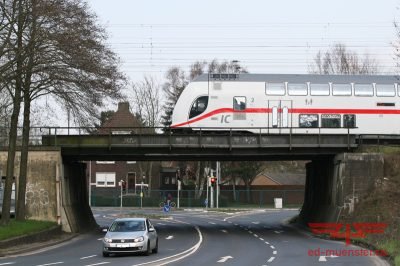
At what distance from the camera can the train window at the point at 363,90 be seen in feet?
139

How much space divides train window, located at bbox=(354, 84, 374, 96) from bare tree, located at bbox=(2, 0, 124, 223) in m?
14.7

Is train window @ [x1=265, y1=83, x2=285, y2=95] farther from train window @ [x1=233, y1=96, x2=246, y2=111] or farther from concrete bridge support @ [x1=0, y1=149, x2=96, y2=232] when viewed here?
concrete bridge support @ [x1=0, y1=149, x2=96, y2=232]

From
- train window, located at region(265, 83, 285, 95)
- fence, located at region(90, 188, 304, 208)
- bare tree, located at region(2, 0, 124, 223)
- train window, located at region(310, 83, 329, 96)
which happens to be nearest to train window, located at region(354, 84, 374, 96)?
train window, located at region(310, 83, 329, 96)

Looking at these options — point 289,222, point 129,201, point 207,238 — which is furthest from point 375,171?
point 129,201

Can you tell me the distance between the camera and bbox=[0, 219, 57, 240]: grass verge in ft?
100

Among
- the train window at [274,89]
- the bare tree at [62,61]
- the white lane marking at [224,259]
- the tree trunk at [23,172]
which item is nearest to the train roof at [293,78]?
the train window at [274,89]

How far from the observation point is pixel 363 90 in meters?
42.5

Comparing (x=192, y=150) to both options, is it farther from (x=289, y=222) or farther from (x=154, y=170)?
(x=154, y=170)

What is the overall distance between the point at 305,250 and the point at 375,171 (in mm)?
12227

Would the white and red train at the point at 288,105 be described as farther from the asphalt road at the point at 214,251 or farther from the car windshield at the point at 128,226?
the car windshield at the point at 128,226

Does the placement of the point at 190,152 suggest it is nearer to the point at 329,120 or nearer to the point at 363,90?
the point at 329,120

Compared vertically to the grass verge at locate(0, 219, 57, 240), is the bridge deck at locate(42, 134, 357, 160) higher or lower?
higher

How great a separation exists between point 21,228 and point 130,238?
8.77 meters

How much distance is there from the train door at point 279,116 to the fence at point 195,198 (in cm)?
4510
